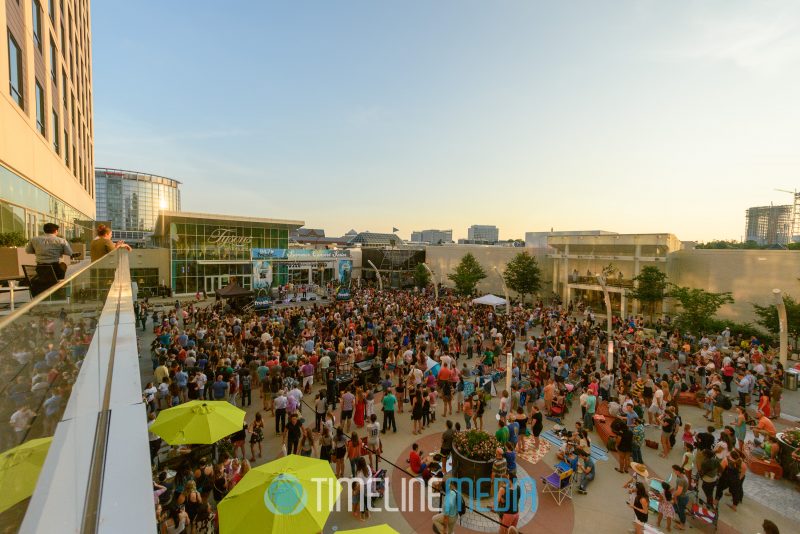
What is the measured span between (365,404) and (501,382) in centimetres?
633

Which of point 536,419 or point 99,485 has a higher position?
point 99,485

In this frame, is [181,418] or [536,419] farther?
[536,419]

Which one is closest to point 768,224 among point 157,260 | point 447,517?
point 447,517

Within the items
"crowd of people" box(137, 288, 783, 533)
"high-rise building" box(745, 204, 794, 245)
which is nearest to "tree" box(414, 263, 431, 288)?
"crowd of people" box(137, 288, 783, 533)

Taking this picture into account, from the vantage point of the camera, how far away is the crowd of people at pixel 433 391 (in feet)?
25.9

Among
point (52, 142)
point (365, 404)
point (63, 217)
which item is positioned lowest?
point (365, 404)

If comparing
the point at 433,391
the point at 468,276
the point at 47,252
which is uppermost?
the point at 47,252

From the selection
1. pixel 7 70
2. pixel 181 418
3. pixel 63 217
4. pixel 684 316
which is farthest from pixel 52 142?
pixel 684 316

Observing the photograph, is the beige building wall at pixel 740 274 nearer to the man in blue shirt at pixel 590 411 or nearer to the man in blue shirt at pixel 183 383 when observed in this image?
the man in blue shirt at pixel 590 411

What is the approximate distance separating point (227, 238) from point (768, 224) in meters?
163

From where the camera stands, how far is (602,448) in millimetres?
9969

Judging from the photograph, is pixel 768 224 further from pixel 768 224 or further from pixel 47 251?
pixel 47 251

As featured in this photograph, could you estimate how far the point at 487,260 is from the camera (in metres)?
42.6

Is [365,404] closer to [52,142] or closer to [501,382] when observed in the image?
[501,382]
